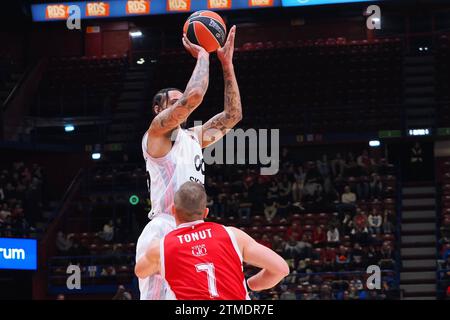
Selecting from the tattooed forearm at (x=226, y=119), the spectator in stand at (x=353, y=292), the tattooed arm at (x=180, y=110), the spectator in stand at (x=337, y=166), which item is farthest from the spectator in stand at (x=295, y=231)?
the tattooed arm at (x=180, y=110)

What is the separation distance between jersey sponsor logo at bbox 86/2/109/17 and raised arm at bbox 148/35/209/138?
Result: 1730cm

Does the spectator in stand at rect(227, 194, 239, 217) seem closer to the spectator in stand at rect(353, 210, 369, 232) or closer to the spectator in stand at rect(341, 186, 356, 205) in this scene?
the spectator in stand at rect(341, 186, 356, 205)

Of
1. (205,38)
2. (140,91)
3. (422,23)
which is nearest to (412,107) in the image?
(422,23)

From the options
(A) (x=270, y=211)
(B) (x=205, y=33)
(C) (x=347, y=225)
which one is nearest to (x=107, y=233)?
(A) (x=270, y=211)

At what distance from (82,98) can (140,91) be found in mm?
1532

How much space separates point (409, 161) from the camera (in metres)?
22.1

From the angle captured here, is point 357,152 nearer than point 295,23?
Yes

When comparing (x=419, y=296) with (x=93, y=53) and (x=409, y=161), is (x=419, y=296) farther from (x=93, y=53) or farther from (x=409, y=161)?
(x=93, y=53)

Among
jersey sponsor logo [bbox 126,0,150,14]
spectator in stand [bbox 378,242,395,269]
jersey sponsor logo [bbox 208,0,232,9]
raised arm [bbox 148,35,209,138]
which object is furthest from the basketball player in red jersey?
jersey sponsor logo [bbox 126,0,150,14]

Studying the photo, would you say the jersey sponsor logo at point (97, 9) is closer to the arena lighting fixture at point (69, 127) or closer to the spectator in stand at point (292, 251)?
the arena lighting fixture at point (69, 127)

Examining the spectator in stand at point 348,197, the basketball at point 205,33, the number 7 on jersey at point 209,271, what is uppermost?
the basketball at point 205,33

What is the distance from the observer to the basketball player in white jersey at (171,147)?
5699 millimetres

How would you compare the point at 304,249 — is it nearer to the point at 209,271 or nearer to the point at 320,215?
the point at 320,215

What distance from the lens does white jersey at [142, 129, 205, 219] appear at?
600 cm
